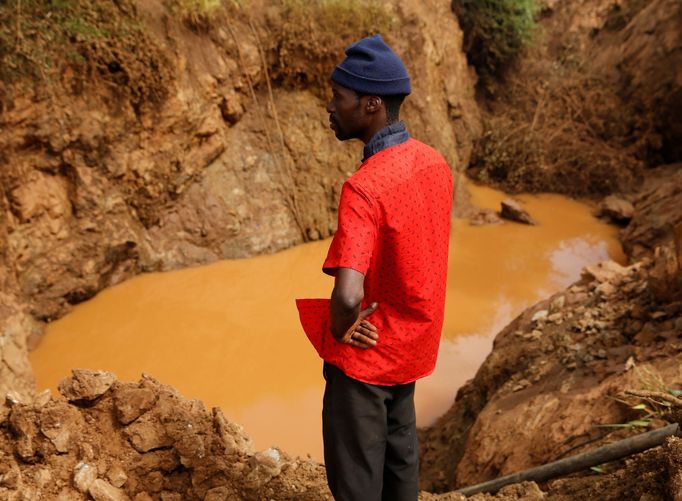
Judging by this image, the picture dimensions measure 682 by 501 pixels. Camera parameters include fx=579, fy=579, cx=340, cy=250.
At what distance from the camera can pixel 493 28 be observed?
8.77 m

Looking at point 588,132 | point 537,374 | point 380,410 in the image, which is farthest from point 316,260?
point 588,132

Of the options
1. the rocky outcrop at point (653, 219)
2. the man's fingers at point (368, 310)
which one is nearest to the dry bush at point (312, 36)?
the rocky outcrop at point (653, 219)

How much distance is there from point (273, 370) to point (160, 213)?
2081 millimetres

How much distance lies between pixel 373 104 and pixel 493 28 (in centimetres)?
815

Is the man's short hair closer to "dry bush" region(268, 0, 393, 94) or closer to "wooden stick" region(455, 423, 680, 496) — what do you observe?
"wooden stick" region(455, 423, 680, 496)

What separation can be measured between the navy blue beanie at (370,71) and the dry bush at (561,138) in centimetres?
728

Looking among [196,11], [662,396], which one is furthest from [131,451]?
[196,11]

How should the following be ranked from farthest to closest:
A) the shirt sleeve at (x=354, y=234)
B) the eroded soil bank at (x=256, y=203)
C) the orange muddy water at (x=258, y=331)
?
the orange muddy water at (x=258, y=331), the eroded soil bank at (x=256, y=203), the shirt sleeve at (x=354, y=234)

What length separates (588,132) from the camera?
28.9ft

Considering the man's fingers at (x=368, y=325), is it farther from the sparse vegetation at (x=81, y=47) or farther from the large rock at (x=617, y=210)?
the large rock at (x=617, y=210)

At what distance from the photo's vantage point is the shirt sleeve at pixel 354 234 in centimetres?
140


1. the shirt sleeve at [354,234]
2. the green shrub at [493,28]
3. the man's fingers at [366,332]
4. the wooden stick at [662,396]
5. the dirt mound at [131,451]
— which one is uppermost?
the green shrub at [493,28]

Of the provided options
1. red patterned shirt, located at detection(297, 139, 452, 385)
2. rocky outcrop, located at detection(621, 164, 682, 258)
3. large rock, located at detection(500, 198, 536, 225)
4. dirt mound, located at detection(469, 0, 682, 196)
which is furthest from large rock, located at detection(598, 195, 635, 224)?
red patterned shirt, located at detection(297, 139, 452, 385)

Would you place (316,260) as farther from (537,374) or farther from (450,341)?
(537,374)
